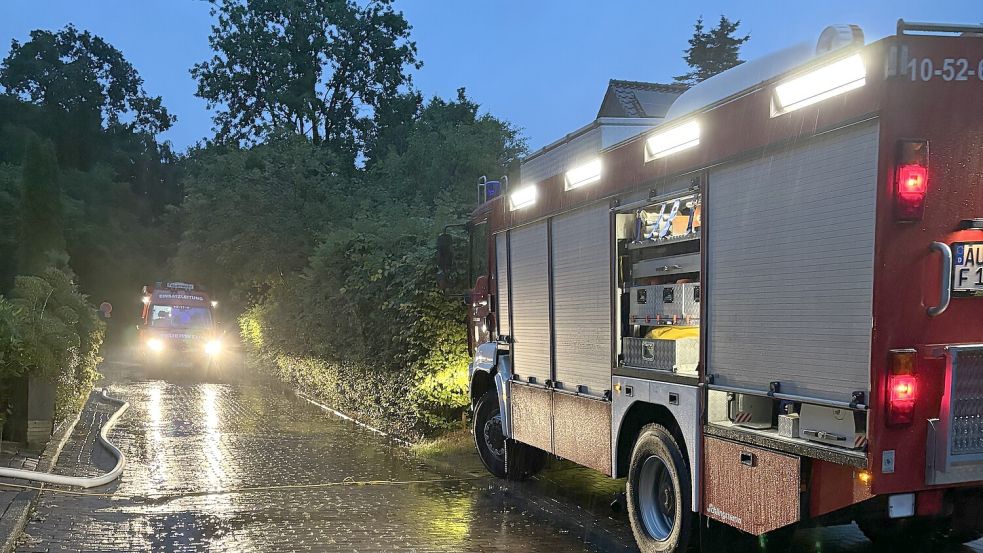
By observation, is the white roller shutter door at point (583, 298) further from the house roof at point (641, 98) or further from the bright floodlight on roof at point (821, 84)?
the bright floodlight on roof at point (821, 84)

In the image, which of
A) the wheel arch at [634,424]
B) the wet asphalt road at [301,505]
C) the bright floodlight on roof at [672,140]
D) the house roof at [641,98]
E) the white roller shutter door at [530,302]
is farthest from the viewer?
the house roof at [641,98]

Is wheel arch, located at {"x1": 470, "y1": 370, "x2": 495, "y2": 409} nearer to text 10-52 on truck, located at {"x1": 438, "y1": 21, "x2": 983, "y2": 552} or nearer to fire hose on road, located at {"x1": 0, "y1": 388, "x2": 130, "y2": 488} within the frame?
text 10-52 on truck, located at {"x1": 438, "y1": 21, "x2": 983, "y2": 552}

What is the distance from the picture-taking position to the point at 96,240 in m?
59.0

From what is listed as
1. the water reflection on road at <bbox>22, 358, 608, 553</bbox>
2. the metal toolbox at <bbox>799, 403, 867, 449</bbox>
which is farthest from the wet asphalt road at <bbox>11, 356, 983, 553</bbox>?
the metal toolbox at <bbox>799, 403, 867, 449</bbox>

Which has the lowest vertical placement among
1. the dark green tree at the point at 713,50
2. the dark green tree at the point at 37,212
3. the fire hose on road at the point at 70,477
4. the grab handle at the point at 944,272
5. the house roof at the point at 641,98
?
the fire hose on road at the point at 70,477

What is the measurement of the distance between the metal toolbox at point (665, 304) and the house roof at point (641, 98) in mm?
2623

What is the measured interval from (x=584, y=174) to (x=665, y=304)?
158 cm

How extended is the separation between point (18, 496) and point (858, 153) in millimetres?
7684

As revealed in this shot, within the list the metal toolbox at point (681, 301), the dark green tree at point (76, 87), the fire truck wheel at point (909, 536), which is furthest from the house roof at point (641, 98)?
the dark green tree at point (76, 87)

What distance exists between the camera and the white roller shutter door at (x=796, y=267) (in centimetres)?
445

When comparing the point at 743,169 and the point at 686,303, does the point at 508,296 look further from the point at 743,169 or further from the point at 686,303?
the point at 743,169

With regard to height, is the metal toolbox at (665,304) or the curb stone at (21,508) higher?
the metal toolbox at (665,304)

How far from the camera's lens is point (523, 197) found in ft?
29.1

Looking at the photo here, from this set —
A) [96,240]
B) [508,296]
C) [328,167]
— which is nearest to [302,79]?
[328,167]
